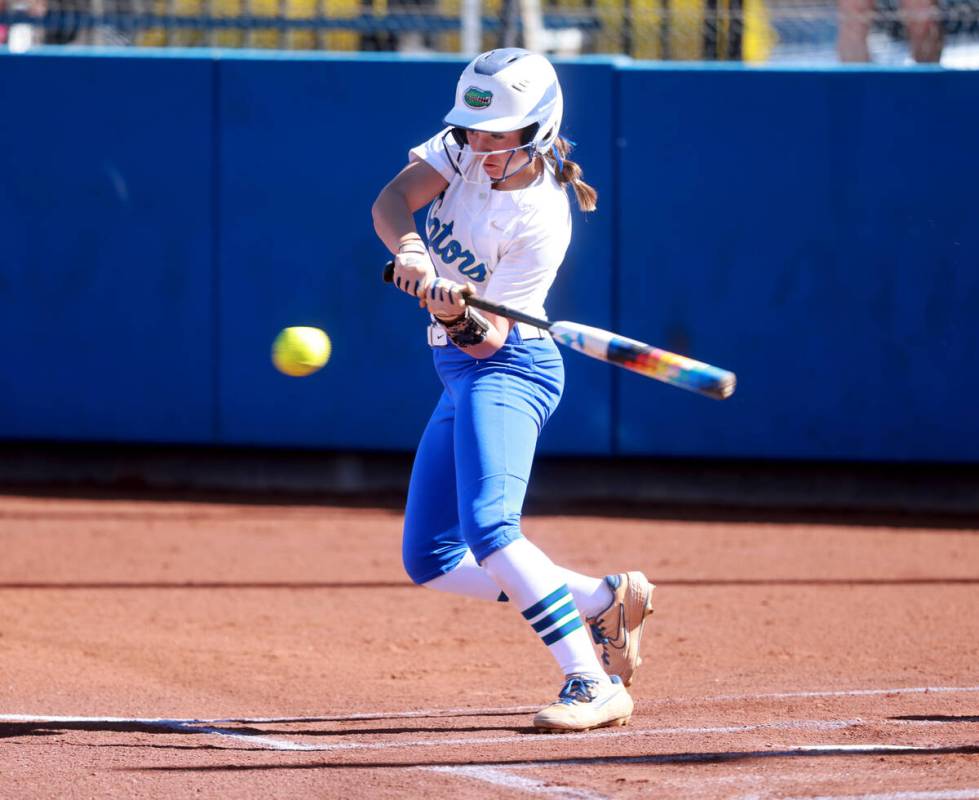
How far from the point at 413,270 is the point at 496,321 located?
0.98 ft

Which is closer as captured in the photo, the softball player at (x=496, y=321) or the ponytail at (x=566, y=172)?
the softball player at (x=496, y=321)

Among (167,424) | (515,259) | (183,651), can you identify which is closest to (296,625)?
(183,651)

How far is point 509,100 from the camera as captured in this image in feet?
14.0

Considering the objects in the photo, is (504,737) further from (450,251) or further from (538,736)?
(450,251)

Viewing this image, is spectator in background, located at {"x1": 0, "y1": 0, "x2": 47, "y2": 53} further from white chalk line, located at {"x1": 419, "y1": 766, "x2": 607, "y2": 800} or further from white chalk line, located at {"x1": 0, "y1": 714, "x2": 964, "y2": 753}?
white chalk line, located at {"x1": 419, "y1": 766, "x2": 607, "y2": 800}

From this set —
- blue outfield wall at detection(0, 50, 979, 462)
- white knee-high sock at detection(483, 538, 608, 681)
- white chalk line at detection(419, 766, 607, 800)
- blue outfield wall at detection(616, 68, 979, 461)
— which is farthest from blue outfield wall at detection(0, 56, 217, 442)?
white chalk line at detection(419, 766, 607, 800)

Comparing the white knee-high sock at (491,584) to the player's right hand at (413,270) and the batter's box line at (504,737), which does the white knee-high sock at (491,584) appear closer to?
the batter's box line at (504,737)

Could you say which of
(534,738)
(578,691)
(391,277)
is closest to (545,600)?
(578,691)

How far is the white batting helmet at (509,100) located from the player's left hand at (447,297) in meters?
0.46

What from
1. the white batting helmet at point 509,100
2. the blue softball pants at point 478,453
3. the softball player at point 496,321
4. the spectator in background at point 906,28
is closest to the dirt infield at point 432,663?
the softball player at point 496,321

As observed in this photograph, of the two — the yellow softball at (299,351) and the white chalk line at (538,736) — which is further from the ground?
the yellow softball at (299,351)

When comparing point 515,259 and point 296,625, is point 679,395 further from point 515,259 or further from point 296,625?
point 515,259

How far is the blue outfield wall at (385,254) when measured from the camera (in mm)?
8531

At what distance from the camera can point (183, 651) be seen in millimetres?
5855
